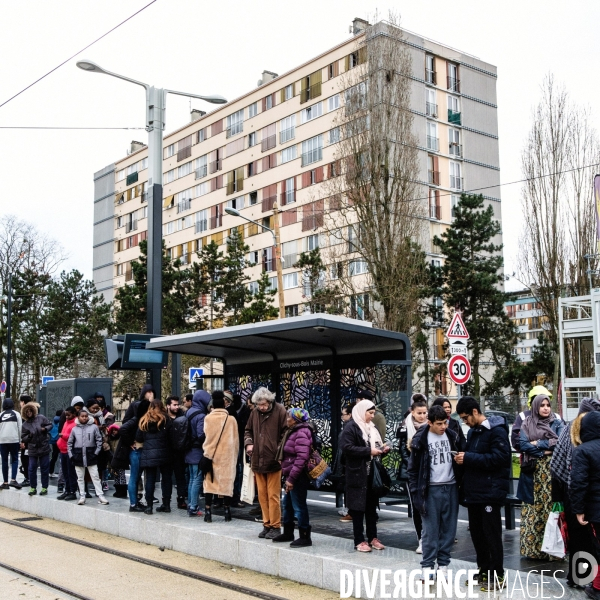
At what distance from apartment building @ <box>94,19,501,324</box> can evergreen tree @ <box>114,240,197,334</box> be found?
8047mm

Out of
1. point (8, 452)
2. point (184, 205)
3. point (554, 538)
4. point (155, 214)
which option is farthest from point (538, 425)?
point (184, 205)

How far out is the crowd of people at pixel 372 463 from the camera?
23.6ft

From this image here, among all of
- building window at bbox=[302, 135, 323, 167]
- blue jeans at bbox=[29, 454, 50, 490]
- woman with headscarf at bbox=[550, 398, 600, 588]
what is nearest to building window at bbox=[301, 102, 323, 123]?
building window at bbox=[302, 135, 323, 167]

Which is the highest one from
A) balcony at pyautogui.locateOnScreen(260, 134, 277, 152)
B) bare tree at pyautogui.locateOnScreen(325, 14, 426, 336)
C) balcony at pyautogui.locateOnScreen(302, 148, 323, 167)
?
balcony at pyautogui.locateOnScreen(260, 134, 277, 152)

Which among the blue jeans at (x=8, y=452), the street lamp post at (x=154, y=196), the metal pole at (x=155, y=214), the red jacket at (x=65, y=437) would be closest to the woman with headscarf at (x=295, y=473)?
the metal pole at (x=155, y=214)

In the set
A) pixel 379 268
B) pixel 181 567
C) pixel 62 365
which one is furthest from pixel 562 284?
pixel 181 567

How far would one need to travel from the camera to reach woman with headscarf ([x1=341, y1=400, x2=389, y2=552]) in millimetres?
8495

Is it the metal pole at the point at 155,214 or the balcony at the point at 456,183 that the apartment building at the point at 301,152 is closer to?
the balcony at the point at 456,183

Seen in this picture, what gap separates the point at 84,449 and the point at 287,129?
48703mm

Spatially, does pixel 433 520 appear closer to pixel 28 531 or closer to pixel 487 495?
pixel 487 495

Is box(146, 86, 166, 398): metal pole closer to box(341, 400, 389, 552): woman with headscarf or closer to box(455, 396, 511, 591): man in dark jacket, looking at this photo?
box(341, 400, 389, 552): woman with headscarf

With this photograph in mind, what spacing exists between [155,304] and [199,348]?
1.24m

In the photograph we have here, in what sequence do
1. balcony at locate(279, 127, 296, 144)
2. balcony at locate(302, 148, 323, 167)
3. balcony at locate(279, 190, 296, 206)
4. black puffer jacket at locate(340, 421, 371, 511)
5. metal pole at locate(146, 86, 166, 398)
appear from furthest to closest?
1. balcony at locate(279, 127, 296, 144)
2. balcony at locate(279, 190, 296, 206)
3. balcony at locate(302, 148, 323, 167)
4. metal pole at locate(146, 86, 166, 398)
5. black puffer jacket at locate(340, 421, 371, 511)

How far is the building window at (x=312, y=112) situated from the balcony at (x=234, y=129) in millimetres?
8158
